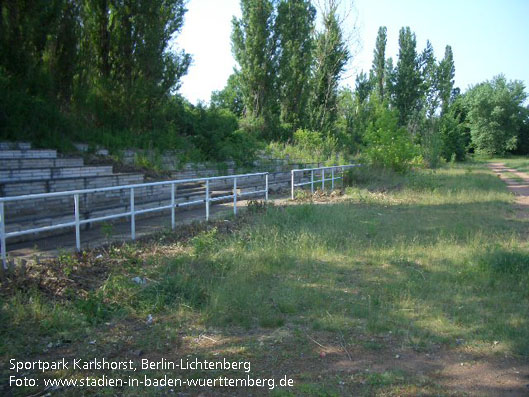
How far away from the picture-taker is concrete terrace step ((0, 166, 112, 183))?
950 cm

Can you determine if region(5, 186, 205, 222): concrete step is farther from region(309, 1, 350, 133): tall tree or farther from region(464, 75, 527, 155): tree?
region(464, 75, 527, 155): tree

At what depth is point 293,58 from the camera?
29.3 meters

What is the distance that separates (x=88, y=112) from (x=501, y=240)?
500 inches

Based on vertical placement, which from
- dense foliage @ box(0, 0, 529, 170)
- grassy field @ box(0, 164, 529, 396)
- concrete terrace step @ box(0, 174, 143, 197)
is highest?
dense foliage @ box(0, 0, 529, 170)

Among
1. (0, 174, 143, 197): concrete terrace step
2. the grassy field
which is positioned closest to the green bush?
the grassy field

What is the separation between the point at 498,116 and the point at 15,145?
67.9 m

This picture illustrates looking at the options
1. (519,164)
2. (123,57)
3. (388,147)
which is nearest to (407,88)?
(519,164)

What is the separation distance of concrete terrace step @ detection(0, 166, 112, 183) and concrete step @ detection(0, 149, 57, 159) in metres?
0.76

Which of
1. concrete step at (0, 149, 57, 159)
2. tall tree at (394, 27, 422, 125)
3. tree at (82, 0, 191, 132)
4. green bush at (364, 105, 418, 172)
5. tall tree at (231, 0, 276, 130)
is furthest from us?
tall tree at (394, 27, 422, 125)

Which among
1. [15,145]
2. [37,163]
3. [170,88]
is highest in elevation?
[170,88]

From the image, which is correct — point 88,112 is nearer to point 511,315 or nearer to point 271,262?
point 271,262

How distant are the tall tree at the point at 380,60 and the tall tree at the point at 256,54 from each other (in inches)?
1033

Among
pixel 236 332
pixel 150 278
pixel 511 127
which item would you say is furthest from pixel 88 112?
pixel 511 127

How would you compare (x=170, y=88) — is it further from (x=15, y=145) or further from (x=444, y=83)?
(x=444, y=83)
